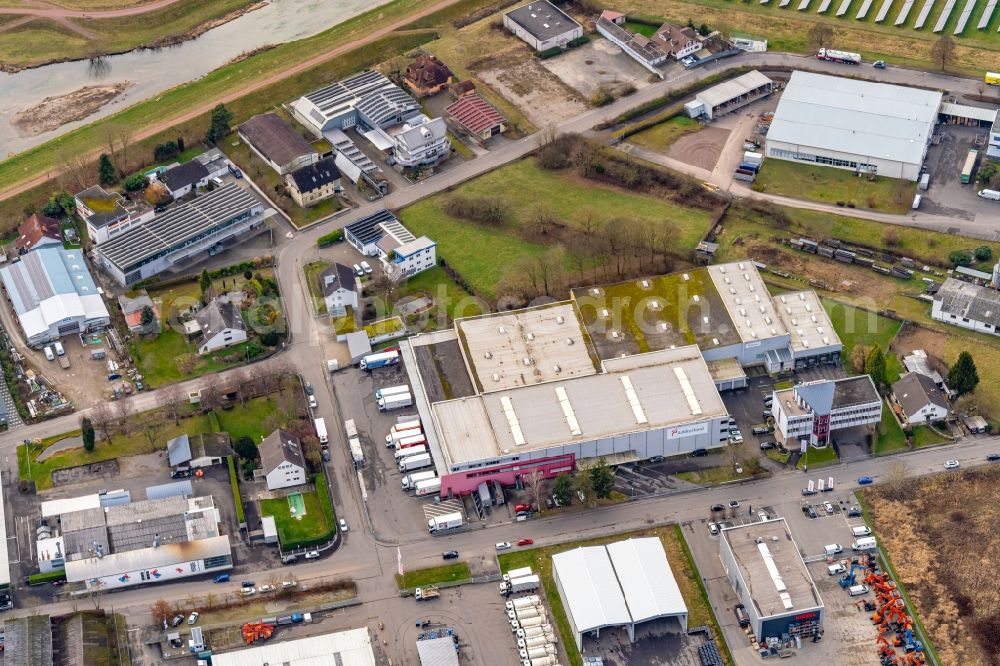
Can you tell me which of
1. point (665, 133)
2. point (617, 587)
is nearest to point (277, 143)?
point (665, 133)

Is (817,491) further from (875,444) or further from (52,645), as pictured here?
(52,645)

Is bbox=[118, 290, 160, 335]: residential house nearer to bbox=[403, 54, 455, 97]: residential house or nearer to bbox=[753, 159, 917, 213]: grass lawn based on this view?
bbox=[403, 54, 455, 97]: residential house

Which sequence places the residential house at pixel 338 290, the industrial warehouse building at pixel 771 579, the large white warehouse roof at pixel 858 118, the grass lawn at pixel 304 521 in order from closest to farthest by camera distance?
the industrial warehouse building at pixel 771 579, the grass lawn at pixel 304 521, the residential house at pixel 338 290, the large white warehouse roof at pixel 858 118

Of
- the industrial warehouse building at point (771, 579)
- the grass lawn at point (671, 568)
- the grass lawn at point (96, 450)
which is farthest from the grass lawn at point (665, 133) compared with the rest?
the grass lawn at point (96, 450)

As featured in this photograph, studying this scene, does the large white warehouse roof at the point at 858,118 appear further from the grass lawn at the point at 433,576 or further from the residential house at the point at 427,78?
the grass lawn at the point at 433,576

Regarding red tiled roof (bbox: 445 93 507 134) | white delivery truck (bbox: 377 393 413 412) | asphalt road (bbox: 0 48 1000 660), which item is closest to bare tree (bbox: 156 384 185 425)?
asphalt road (bbox: 0 48 1000 660)

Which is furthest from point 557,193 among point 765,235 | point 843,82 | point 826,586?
point 826,586
